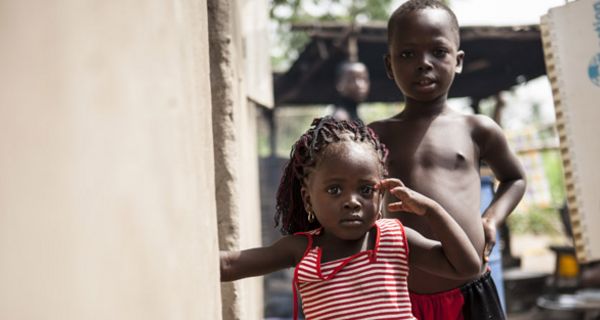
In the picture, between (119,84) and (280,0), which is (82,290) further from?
(280,0)

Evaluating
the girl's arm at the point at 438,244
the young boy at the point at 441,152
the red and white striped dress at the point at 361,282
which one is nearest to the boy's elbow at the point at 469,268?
the girl's arm at the point at 438,244

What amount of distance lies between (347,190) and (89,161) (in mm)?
695

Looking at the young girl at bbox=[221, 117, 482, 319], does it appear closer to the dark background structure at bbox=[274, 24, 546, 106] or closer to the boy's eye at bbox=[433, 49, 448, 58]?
the boy's eye at bbox=[433, 49, 448, 58]

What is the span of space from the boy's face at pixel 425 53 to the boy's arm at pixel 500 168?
193 millimetres

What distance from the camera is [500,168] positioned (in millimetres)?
2234

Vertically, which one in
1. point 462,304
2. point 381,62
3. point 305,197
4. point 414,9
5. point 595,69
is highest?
point 381,62

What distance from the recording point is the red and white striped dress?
1638 millimetres

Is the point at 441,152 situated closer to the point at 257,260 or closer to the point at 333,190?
the point at 333,190

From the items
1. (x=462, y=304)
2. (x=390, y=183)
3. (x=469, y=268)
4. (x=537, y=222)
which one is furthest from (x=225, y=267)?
(x=537, y=222)

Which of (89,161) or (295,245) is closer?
(89,161)

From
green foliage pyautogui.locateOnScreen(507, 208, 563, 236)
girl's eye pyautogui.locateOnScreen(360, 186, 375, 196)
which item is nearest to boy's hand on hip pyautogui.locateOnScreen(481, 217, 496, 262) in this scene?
girl's eye pyautogui.locateOnScreen(360, 186, 375, 196)

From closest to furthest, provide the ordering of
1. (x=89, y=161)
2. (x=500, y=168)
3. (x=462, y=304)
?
(x=89, y=161) < (x=462, y=304) < (x=500, y=168)

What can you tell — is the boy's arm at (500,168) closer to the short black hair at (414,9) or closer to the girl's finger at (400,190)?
the short black hair at (414,9)

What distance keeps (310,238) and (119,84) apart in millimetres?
754
